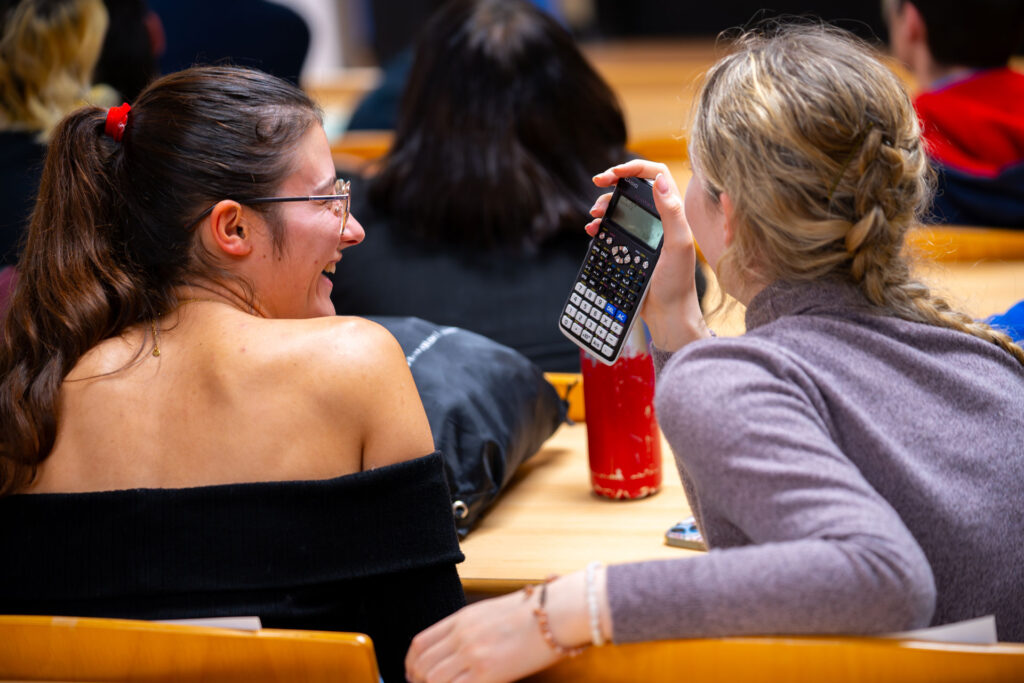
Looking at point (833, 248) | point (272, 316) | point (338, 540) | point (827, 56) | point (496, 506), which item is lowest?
point (496, 506)

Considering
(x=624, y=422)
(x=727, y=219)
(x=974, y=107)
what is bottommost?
(x=624, y=422)

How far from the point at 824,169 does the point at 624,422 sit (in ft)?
1.66

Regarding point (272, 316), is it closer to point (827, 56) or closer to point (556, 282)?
point (827, 56)

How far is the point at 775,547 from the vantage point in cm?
88

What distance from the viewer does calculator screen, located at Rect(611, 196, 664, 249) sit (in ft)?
4.09

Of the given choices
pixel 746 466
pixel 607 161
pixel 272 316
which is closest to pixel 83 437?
pixel 272 316

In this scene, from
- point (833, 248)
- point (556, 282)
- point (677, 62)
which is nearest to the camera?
point (833, 248)

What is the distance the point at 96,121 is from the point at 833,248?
794 mm

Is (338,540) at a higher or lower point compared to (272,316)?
lower

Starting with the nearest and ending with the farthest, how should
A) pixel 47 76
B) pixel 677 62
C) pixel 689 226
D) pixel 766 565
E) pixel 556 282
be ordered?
pixel 766 565 < pixel 689 226 < pixel 556 282 < pixel 47 76 < pixel 677 62

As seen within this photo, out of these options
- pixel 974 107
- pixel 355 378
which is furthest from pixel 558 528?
pixel 974 107

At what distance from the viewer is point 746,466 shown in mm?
892

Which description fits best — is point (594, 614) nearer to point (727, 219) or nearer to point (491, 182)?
point (727, 219)

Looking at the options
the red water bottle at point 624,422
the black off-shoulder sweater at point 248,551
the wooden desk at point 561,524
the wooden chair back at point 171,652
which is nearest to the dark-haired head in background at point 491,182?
the wooden desk at point 561,524
